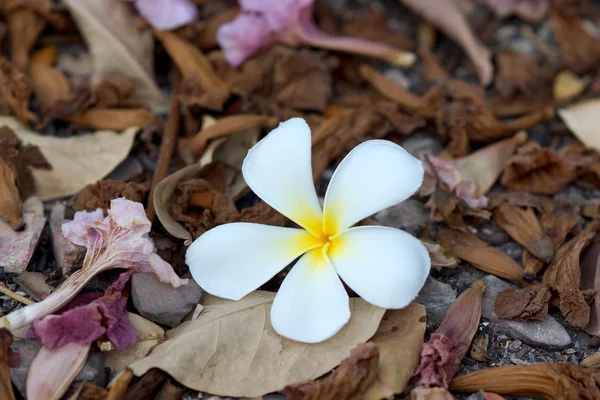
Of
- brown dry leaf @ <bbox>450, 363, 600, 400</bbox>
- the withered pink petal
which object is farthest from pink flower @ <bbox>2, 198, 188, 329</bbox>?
the withered pink petal

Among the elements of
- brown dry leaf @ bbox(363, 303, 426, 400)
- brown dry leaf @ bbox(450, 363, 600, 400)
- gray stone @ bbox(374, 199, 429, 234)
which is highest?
brown dry leaf @ bbox(363, 303, 426, 400)

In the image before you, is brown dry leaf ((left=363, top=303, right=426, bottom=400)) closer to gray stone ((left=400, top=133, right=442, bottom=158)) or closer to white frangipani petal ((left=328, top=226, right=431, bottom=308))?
white frangipani petal ((left=328, top=226, right=431, bottom=308))

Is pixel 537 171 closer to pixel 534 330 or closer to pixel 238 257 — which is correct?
pixel 534 330

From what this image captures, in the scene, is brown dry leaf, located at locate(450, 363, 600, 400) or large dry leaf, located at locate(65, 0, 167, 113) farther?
large dry leaf, located at locate(65, 0, 167, 113)

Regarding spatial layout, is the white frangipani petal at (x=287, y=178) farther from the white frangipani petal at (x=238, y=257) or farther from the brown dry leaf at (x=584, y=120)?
the brown dry leaf at (x=584, y=120)

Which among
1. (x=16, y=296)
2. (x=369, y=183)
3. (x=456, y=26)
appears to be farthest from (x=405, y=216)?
(x=16, y=296)

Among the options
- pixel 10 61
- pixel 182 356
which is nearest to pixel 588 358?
pixel 182 356
